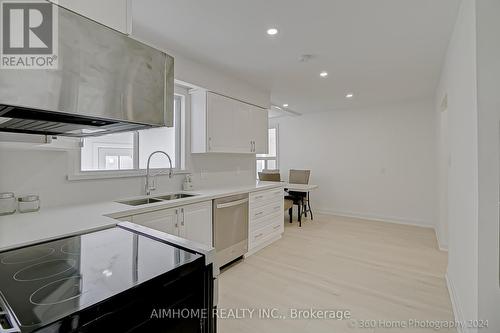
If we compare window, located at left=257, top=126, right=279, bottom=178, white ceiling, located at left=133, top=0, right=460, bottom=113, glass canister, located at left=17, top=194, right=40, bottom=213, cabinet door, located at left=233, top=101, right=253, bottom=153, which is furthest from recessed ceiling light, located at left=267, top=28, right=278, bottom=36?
Result: window, located at left=257, top=126, right=279, bottom=178

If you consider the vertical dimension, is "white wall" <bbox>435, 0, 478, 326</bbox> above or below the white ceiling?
below

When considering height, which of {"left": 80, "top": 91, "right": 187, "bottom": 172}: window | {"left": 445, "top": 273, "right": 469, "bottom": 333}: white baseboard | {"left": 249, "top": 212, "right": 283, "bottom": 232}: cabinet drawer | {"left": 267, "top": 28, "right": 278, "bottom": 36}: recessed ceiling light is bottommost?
{"left": 445, "top": 273, "right": 469, "bottom": 333}: white baseboard

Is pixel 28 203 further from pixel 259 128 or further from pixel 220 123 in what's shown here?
pixel 259 128

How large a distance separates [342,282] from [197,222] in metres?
1.69

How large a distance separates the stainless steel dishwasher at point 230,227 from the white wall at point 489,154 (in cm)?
218

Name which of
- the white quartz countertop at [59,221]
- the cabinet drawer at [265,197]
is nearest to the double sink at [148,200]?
the white quartz countertop at [59,221]

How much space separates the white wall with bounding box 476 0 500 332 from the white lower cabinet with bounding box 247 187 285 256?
7.61ft

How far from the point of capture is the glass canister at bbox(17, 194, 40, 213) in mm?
1772

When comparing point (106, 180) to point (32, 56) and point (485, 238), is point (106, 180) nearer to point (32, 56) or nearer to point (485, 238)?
point (32, 56)

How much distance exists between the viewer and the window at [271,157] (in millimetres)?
6848

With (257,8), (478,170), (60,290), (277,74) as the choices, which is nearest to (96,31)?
(60,290)

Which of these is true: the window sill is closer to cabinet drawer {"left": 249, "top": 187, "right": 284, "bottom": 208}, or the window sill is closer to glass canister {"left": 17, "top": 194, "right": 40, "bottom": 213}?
glass canister {"left": 17, "top": 194, "right": 40, "bottom": 213}

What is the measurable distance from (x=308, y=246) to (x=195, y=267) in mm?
3060

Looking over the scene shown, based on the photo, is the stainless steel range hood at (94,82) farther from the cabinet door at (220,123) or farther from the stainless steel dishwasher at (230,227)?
the cabinet door at (220,123)
